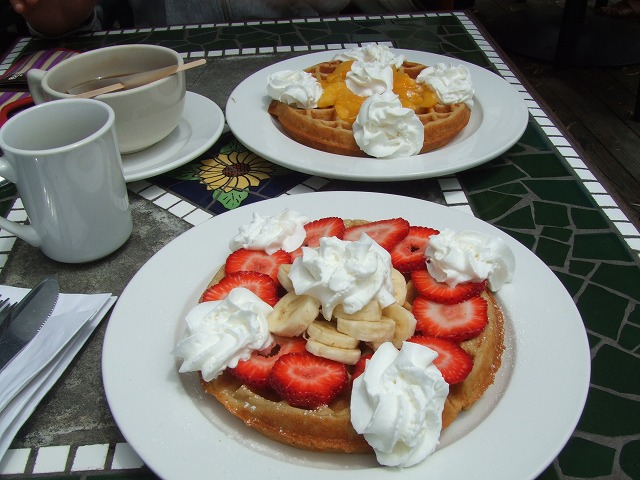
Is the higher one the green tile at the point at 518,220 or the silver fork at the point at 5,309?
the silver fork at the point at 5,309

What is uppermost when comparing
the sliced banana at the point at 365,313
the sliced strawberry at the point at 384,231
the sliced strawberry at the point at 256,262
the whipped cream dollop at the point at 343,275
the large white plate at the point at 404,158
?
the whipped cream dollop at the point at 343,275

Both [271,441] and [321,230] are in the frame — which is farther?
[321,230]

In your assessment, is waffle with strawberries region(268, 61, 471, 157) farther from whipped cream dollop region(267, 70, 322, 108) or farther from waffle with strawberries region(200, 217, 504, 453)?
waffle with strawberries region(200, 217, 504, 453)

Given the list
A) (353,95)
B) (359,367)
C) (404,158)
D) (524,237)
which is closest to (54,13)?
(353,95)

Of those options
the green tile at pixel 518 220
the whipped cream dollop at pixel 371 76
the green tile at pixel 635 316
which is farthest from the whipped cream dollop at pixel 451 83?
the green tile at pixel 635 316

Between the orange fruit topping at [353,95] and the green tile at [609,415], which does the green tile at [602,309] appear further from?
the orange fruit topping at [353,95]

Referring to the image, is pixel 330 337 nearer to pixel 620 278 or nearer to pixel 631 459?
pixel 631 459

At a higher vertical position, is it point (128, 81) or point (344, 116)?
point (128, 81)
